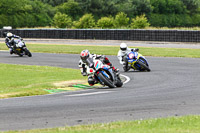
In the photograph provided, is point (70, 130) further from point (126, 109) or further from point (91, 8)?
point (91, 8)

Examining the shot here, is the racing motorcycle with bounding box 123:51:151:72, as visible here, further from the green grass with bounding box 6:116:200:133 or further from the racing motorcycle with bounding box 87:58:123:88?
the green grass with bounding box 6:116:200:133

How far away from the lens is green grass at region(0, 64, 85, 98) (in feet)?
51.3

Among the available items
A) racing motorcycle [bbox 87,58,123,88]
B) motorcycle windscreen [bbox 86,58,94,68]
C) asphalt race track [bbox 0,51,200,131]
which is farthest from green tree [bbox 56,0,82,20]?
racing motorcycle [bbox 87,58,123,88]

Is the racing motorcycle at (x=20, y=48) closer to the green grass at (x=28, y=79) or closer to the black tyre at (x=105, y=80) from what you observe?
the green grass at (x=28, y=79)

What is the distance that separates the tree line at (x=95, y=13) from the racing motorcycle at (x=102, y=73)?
41957 mm

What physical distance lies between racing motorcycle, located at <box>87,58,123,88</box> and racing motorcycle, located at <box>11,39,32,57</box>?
1710 centimetres

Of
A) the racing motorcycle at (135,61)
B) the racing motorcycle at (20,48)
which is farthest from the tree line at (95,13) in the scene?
the racing motorcycle at (135,61)

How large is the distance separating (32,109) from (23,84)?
6.24 meters

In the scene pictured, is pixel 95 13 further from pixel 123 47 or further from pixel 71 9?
pixel 123 47

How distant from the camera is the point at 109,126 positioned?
28.6 feet

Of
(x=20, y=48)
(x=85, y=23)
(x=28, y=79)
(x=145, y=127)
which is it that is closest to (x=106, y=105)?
(x=145, y=127)

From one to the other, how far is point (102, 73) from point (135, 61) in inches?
241

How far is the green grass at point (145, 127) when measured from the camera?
8.13 metres

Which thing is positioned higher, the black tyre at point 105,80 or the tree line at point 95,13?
the black tyre at point 105,80
